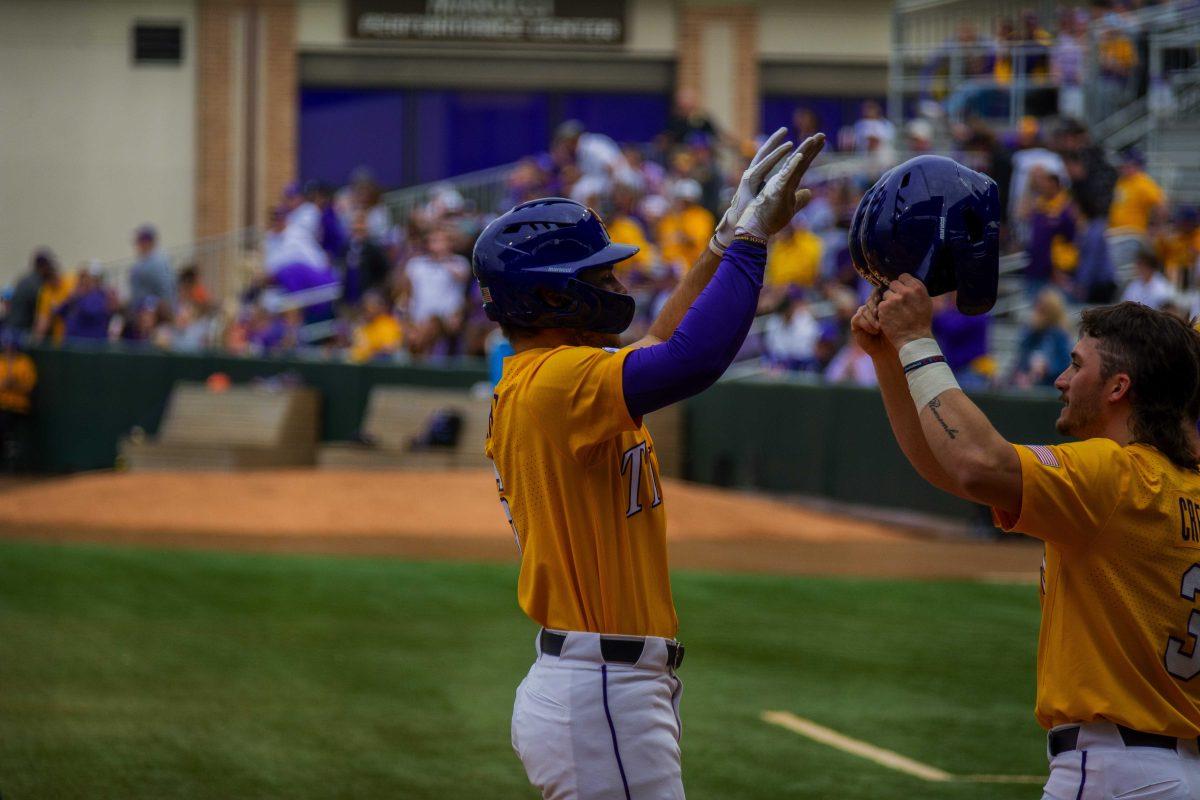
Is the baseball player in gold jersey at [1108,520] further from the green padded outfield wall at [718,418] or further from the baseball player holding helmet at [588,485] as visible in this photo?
the green padded outfield wall at [718,418]

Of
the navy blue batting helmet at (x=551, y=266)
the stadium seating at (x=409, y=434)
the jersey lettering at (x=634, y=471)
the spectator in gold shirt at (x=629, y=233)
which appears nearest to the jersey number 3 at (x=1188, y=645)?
the jersey lettering at (x=634, y=471)

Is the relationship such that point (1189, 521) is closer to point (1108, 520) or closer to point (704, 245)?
point (1108, 520)

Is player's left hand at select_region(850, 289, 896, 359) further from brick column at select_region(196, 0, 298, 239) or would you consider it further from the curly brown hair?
brick column at select_region(196, 0, 298, 239)

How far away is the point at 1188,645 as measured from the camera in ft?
11.4

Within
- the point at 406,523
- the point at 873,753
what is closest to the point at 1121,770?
the point at 873,753

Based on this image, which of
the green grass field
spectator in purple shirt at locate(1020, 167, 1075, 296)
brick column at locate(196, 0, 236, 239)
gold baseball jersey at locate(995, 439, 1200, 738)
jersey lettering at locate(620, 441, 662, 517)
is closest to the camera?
gold baseball jersey at locate(995, 439, 1200, 738)

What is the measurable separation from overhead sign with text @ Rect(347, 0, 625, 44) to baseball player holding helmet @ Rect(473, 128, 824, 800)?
83.9ft

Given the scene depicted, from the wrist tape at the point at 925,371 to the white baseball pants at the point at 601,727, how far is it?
2.80 feet

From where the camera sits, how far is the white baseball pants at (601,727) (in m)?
3.62

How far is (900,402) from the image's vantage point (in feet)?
12.3

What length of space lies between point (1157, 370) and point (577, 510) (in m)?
1.33

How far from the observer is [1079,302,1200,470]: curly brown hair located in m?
3.51

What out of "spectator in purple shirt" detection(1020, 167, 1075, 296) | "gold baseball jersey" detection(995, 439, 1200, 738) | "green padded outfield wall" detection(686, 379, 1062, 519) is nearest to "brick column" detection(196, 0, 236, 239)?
"green padded outfield wall" detection(686, 379, 1062, 519)

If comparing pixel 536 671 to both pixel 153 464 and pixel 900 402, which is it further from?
pixel 153 464
